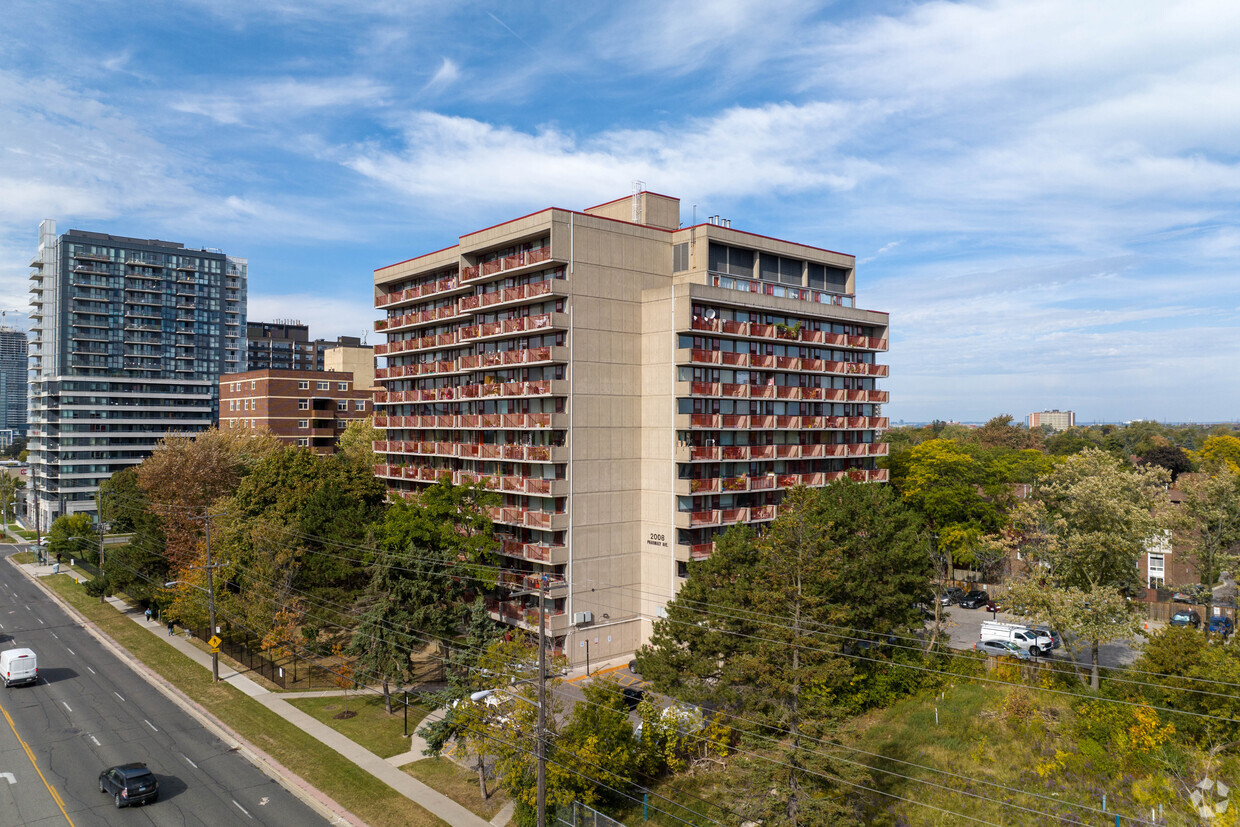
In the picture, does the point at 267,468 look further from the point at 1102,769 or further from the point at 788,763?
the point at 1102,769

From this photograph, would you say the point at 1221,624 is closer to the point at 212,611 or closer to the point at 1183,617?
the point at 1183,617

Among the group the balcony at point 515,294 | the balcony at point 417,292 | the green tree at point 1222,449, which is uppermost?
the balcony at point 417,292

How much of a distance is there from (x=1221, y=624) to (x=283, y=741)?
7139 centimetres

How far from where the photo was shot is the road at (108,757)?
34.2m

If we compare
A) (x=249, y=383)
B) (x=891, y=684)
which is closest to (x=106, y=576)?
(x=249, y=383)

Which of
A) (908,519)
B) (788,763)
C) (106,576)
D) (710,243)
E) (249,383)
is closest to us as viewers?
(788,763)

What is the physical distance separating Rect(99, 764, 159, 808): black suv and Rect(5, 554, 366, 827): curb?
17.7 feet

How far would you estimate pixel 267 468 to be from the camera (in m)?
66.2

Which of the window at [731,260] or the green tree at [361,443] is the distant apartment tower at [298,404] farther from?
the window at [731,260]

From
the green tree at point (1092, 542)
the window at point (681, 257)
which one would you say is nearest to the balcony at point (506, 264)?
the window at point (681, 257)

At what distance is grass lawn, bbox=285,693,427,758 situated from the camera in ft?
138

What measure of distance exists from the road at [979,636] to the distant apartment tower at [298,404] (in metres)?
90.1

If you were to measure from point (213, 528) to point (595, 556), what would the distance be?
34.5m

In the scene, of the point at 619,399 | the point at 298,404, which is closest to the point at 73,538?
the point at 298,404
